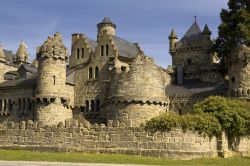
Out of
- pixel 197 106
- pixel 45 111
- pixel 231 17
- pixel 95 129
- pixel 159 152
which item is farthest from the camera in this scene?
pixel 231 17

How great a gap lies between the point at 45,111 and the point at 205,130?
19732 millimetres

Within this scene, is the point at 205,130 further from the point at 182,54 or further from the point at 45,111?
the point at 182,54

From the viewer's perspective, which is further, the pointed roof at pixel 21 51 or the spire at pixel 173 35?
the pointed roof at pixel 21 51

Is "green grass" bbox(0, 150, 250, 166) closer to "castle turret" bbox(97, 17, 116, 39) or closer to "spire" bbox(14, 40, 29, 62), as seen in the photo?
"castle turret" bbox(97, 17, 116, 39)

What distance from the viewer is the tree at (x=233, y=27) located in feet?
168

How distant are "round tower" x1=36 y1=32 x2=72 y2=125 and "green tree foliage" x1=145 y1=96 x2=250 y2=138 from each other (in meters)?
16.2

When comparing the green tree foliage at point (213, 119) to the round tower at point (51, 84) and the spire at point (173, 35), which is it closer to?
the round tower at point (51, 84)

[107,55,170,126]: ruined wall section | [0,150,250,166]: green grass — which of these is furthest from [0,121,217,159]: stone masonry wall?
[107,55,170,126]: ruined wall section

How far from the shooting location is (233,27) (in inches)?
2119

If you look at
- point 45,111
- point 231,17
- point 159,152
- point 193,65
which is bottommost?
point 159,152

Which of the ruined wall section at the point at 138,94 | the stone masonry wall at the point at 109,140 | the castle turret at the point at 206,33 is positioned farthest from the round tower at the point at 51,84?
the castle turret at the point at 206,33

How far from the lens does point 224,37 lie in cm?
5478

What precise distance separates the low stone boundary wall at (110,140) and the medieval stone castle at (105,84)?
525 centimetres

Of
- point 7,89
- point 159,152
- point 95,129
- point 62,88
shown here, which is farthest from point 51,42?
point 159,152
